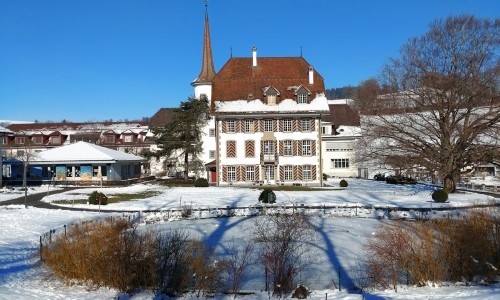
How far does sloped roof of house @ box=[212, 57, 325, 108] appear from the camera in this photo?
5222cm

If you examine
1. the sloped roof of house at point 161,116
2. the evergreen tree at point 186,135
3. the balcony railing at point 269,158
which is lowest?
the balcony railing at point 269,158

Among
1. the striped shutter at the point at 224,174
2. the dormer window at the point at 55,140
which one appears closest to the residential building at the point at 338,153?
the striped shutter at the point at 224,174

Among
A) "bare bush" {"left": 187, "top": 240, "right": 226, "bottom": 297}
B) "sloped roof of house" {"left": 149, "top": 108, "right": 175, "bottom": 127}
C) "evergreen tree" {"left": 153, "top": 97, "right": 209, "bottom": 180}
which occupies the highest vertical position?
"sloped roof of house" {"left": 149, "top": 108, "right": 175, "bottom": 127}

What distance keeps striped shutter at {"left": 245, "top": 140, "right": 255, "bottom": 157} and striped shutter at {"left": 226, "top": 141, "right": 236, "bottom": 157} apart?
122cm

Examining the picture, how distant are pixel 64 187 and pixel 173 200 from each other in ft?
59.6

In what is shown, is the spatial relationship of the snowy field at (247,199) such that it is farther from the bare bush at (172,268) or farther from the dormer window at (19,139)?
the dormer window at (19,139)

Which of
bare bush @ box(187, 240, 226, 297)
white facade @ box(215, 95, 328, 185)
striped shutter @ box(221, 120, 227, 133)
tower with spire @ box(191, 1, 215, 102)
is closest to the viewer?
bare bush @ box(187, 240, 226, 297)

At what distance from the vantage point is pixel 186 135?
193 ft

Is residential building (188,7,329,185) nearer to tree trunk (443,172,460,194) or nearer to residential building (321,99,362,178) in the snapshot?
tree trunk (443,172,460,194)

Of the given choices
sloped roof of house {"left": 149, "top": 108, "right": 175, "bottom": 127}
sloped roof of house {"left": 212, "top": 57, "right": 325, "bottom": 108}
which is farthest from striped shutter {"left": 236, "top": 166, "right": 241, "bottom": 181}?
sloped roof of house {"left": 149, "top": 108, "right": 175, "bottom": 127}

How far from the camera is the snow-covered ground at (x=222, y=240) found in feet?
44.3

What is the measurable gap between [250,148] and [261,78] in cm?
776

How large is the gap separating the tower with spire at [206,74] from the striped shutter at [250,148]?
15.3 meters

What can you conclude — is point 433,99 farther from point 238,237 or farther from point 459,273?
point 459,273
